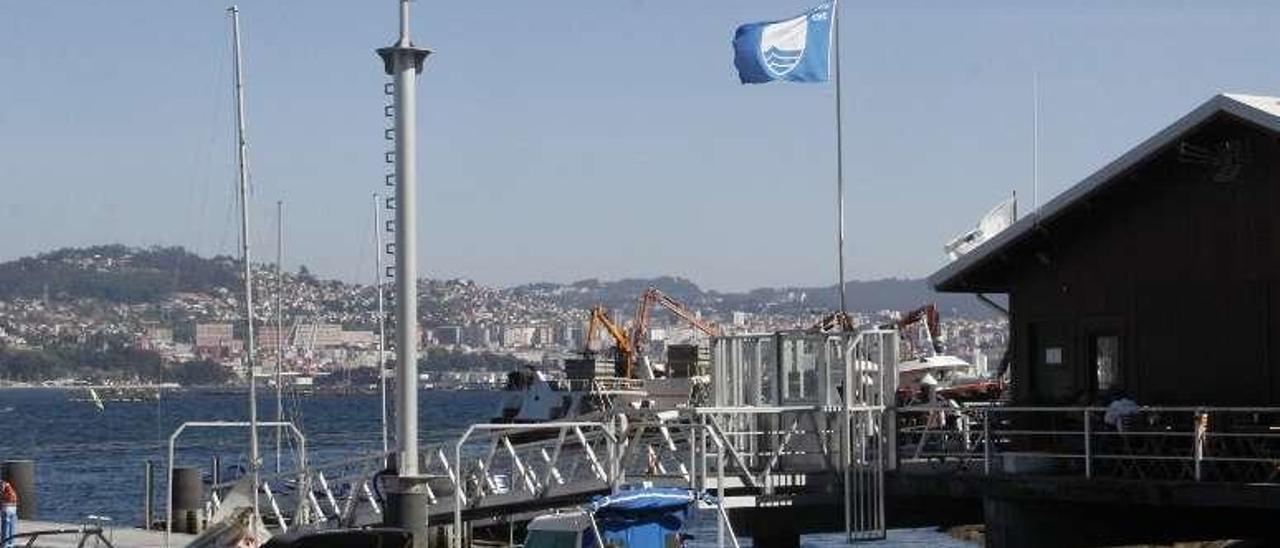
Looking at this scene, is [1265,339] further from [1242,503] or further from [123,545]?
[123,545]

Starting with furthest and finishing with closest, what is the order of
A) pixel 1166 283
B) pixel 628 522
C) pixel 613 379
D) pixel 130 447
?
pixel 130 447
pixel 613 379
pixel 1166 283
pixel 628 522

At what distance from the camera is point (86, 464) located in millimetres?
99688

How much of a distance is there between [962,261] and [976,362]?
145 feet

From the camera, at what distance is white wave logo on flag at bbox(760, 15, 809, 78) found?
128 ft

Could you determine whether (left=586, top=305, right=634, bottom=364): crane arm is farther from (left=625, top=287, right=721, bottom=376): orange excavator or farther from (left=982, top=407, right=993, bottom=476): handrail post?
(left=982, top=407, right=993, bottom=476): handrail post

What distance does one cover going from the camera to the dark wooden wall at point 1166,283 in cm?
3100

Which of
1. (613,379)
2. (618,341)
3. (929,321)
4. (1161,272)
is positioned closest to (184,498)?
(1161,272)

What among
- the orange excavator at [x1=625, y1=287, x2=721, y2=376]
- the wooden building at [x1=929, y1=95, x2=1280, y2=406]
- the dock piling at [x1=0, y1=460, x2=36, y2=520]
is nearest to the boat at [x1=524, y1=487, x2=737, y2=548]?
the wooden building at [x1=929, y1=95, x2=1280, y2=406]

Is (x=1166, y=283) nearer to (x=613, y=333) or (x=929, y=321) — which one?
(x=929, y=321)

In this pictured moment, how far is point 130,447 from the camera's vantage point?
375ft

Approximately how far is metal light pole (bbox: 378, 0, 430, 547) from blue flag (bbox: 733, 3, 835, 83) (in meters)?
11.7

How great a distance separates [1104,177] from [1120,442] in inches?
143

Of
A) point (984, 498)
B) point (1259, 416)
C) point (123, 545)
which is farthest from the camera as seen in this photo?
point (123, 545)

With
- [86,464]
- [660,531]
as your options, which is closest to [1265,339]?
[660,531]
